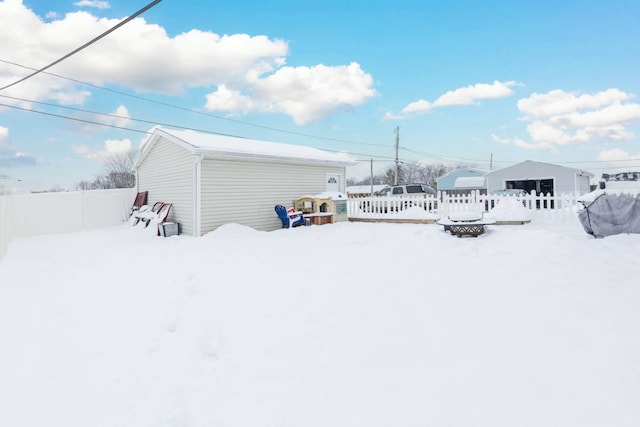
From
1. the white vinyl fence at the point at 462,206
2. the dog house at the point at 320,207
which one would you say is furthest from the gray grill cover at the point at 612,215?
the dog house at the point at 320,207

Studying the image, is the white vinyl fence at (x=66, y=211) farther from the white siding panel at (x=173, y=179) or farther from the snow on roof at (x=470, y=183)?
the snow on roof at (x=470, y=183)

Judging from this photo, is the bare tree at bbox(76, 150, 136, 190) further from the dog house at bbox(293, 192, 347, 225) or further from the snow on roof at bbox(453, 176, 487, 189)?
the snow on roof at bbox(453, 176, 487, 189)

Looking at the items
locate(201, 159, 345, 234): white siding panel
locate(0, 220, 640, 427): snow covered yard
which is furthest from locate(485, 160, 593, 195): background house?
locate(0, 220, 640, 427): snow covered yard

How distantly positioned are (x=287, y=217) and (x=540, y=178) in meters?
22.6

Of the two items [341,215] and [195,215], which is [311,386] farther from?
[341,215]

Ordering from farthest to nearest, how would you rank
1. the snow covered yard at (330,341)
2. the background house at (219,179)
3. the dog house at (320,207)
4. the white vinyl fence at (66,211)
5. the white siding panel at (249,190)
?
the dog house at (320,207) < the white vinyl fence at (66,211) < the white siding panel at (249,190) < the background house at (219,179) < the snow covered yard at (330,341)

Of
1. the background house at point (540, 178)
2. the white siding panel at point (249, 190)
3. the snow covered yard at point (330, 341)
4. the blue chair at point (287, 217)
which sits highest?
the background house at point (540, 178)

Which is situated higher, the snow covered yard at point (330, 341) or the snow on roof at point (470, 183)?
the snow on roof at point (470, 183)

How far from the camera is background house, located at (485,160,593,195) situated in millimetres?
23812

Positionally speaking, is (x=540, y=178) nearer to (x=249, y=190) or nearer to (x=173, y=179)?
(x=249, y=190)

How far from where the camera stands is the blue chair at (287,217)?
422 inches

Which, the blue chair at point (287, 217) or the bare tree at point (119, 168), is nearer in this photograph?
the blue chair at point (287, 217)

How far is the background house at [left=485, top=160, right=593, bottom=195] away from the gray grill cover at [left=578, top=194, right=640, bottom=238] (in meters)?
18.7

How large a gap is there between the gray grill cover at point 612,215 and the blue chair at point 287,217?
25.0 feet
